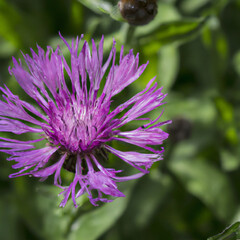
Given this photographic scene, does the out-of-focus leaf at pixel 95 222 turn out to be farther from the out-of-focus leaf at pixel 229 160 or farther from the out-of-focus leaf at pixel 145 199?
the out-of-focus leaf at pixel 229 160

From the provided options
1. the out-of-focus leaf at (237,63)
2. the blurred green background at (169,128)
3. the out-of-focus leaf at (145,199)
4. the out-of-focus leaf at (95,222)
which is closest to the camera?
the out-of-focus leaf at (95,222)

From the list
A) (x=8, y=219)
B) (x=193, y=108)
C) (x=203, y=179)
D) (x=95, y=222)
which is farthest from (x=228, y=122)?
(x=8, y=219)

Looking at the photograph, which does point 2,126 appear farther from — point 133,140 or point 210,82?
point 210,82

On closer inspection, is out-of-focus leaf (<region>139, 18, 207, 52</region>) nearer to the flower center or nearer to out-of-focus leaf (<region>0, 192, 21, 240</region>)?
the flower center

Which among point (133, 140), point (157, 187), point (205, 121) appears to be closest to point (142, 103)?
point (133, 140)

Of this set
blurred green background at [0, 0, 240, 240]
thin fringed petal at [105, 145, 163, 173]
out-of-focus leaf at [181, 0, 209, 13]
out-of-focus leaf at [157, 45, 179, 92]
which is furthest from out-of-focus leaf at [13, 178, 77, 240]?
out-of-focus leaf at [181, 0, 209, 13]

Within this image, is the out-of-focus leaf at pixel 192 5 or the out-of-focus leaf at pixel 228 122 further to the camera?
the out-of-focus leaf at pixel 192 5

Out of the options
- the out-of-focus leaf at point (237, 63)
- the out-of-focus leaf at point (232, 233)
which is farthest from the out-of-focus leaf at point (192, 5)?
the out-of-focus leaf at point (232, 233)
